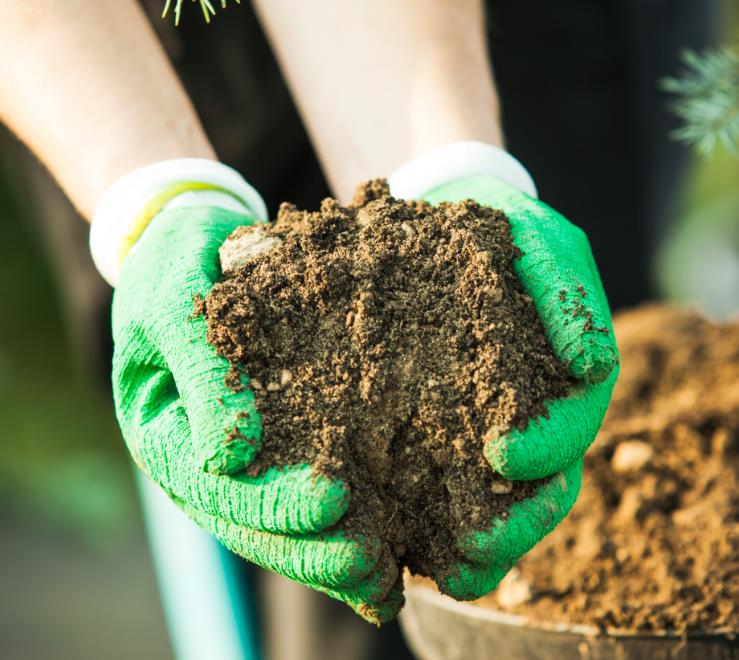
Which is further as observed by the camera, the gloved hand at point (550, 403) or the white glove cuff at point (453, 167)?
the white glove cuff at point (453, 167)

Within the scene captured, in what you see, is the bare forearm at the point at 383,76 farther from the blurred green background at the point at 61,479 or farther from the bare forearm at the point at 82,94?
the blurred green background at the point at 61,479

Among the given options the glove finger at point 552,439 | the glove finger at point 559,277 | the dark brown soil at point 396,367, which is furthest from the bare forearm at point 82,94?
the glove finger at point 552,439

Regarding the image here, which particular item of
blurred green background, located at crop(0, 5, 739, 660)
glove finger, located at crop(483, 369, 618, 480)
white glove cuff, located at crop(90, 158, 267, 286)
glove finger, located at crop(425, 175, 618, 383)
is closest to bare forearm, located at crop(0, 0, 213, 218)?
white glove cuff, located at crop(90, 158, 267, 286)

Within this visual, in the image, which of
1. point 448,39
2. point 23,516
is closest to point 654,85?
point 448,39

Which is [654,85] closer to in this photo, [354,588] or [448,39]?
[448,39]

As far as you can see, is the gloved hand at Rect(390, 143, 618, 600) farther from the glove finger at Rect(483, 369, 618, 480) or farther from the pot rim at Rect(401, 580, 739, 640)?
the pot rim at Rect(401, 580, 739, 640)

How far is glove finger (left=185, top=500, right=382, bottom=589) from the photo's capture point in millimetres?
667

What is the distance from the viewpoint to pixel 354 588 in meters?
0.70

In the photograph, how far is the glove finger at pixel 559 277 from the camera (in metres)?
0.73

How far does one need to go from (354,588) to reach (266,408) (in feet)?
0.60

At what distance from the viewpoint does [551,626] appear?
88 cm

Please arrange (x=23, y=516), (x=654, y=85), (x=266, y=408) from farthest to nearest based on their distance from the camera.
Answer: (x=23, y=516), (x=654, y=85), (x=266, y=408)

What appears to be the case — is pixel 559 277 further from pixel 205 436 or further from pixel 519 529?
pixel 205 436

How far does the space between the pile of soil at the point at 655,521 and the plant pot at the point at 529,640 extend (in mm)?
20
